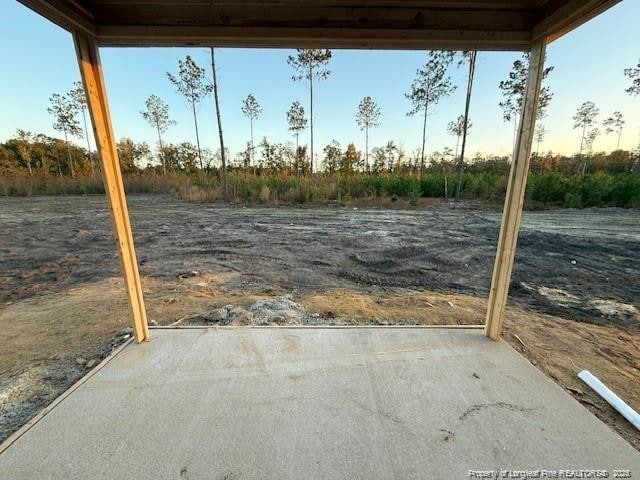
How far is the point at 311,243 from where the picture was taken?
5258 mm

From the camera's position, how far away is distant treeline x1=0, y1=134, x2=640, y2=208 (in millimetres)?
9500

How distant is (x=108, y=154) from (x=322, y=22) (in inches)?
60.2

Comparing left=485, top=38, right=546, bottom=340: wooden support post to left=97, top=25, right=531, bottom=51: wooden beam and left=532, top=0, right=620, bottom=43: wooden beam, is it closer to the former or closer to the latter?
left=532, top=0, right=620, bottom=43: wooden beam

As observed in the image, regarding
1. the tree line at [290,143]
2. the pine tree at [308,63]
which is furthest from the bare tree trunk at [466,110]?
the pine tree at [308,63]

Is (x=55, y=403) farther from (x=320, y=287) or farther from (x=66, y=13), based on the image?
(x=320, y=287)

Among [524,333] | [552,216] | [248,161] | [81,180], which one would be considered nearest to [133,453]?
[524,333]

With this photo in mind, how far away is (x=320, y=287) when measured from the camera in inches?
134

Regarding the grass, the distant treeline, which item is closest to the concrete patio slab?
the grass

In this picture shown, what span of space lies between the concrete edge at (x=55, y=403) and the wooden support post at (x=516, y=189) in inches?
108

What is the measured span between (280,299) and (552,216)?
866cm

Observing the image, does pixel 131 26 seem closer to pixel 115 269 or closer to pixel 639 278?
pixel 115 269

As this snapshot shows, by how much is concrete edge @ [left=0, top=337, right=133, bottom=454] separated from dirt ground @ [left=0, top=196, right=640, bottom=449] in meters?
0.14

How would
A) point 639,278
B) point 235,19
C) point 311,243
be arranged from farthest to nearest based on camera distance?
point 311,243
point 639,278
point 235,19

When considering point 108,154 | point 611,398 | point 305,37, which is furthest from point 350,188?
point 611,398
